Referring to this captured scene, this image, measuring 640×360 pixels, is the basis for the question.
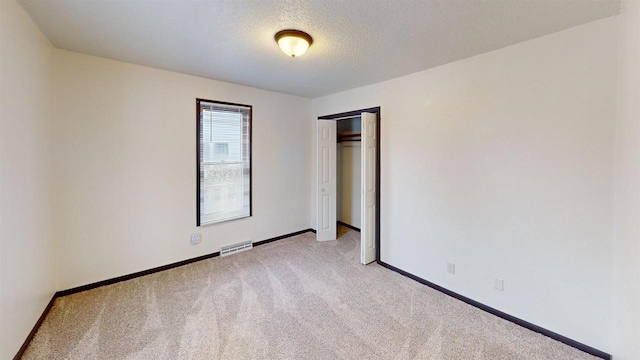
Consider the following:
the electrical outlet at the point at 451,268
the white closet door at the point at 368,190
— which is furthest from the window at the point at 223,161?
the electrical outlet at the point at 451,268

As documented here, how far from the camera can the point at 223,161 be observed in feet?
12.1

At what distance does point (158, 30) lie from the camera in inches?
82.3

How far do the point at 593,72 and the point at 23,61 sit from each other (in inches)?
164

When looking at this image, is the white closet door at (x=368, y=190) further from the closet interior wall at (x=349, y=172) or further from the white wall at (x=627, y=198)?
the white wall at (x=627, y=198)

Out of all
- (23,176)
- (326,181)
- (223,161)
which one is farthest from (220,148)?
(23,176)

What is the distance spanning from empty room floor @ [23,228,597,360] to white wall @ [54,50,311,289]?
14.1 inches

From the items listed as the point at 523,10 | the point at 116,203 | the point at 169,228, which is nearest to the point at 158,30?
the point at 116,203

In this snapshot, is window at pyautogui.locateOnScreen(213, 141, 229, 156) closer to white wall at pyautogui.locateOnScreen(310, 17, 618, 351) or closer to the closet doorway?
the closet doorway

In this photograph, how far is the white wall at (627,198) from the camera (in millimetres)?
1388

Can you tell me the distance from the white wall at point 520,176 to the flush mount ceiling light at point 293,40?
1.52 meters

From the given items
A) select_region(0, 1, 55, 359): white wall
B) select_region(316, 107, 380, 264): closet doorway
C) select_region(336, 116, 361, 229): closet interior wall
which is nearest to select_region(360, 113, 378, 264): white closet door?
select_region(316, 107, 380, 264): closet doorway

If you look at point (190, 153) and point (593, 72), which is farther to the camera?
point (190, 153)

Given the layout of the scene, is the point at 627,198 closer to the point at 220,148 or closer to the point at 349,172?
the point at 349,172

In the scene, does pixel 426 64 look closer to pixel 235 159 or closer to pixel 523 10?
pixel 523 10
